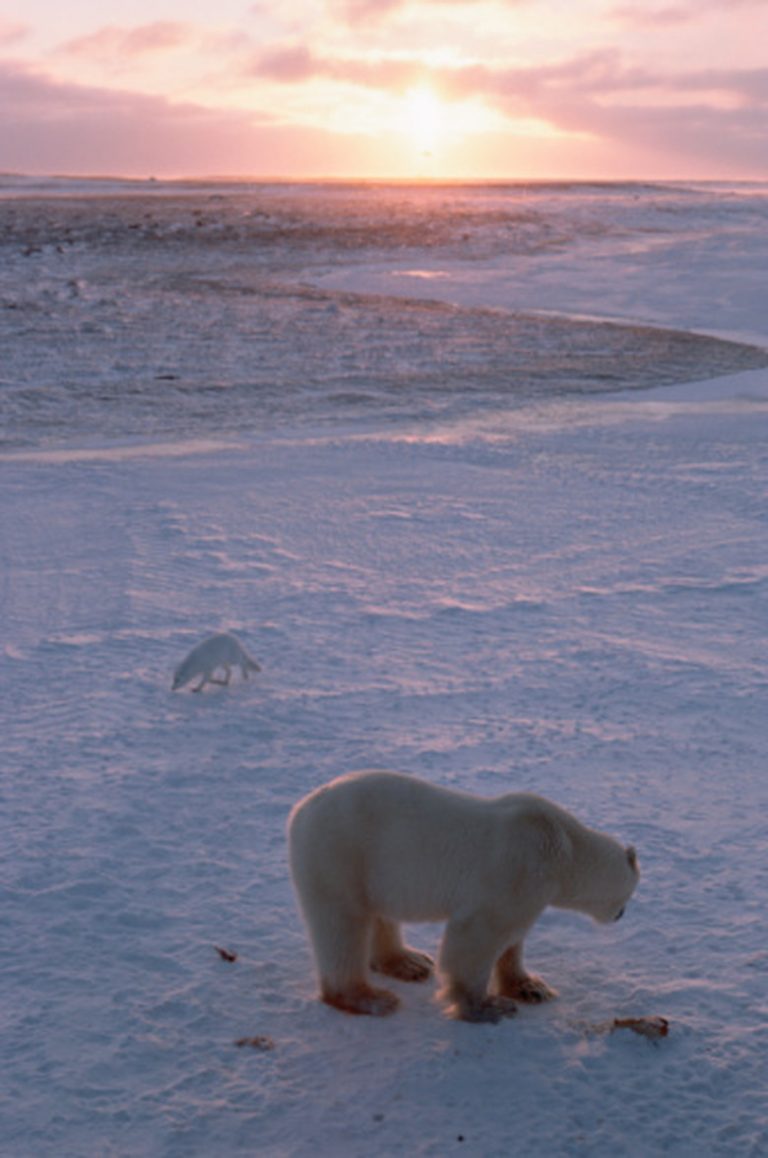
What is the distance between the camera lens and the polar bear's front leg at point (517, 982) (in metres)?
3.11

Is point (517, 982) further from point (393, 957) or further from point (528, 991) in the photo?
point (393, 957)

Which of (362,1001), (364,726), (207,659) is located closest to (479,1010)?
(362,1001)

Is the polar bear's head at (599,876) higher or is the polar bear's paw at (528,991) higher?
the polar bear's head at (599,876)

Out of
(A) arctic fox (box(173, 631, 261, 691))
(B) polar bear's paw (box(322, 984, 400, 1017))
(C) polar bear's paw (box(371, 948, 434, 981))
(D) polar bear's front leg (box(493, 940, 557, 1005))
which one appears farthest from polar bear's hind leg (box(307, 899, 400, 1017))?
(A) arctic fox (box(173, 631, 261, 691))

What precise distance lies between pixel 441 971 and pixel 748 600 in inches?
148

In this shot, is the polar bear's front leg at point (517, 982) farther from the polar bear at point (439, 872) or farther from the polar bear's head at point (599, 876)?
the polar bear's head at point (599, 876)

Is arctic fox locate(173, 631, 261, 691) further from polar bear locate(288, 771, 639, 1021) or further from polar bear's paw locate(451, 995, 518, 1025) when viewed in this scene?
polar bear's paw locate(451, 995, 518, 1025)

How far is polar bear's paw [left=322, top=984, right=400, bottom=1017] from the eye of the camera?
3049 mm

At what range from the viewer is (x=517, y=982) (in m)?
3.12

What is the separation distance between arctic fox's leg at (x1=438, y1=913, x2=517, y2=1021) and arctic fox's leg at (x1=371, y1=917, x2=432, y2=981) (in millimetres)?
220

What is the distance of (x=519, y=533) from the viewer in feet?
24.7

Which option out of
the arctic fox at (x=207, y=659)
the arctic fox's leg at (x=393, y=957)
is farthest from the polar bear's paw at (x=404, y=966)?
the arctic fox at (x=207, y=659)

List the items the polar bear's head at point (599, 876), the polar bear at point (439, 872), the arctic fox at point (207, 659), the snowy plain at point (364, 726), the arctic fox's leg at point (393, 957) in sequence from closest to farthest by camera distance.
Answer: the snowy plain at point (364, 726)
the polar bear at point (439, 872)
the polar bear's head at point (599, 876)
the arctic fox's leg at point (393, 957)
the arctic fox at point (207, 659)

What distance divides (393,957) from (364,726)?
162 cm
